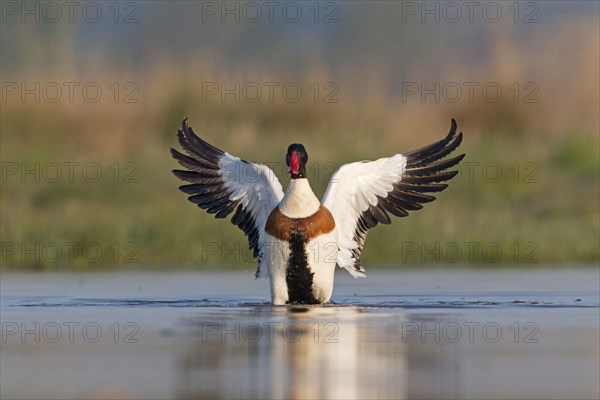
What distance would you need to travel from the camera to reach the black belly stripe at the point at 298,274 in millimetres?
12672

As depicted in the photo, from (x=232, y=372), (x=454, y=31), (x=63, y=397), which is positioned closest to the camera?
(x=63, y=397)

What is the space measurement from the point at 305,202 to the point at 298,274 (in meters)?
0.55

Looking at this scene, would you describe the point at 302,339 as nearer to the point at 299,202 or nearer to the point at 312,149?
the point at 299,202

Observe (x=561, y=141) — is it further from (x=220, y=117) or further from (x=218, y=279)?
(x=218, y=279)

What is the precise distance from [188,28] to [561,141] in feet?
119

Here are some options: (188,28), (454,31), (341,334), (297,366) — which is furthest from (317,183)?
(454,31)

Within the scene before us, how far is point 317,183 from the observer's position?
18.7m

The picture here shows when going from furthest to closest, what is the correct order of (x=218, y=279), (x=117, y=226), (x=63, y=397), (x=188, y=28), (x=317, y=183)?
(x=188, y=28), (x=317, y=183), (x=117, y=226), (x=218, y=279), (x=63, y=397)

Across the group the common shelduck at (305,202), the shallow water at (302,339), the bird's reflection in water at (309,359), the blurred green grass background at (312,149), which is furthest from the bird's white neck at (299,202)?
the blurred green grass background at (312,149)

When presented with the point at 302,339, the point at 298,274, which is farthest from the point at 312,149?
the point at 302,339

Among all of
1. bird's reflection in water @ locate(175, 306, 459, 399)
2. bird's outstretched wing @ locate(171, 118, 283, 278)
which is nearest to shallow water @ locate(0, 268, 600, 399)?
bird's reflection in water @ locate(175, 306, 459, 399)

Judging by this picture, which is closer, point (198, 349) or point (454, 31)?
point (198, 349)

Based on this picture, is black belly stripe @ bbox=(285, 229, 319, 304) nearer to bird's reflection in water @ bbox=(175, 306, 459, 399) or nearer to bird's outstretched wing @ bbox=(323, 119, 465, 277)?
bird's outstretched wing @ bbox=(323, 119, 465, 277)

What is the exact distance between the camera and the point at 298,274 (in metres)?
12.8
